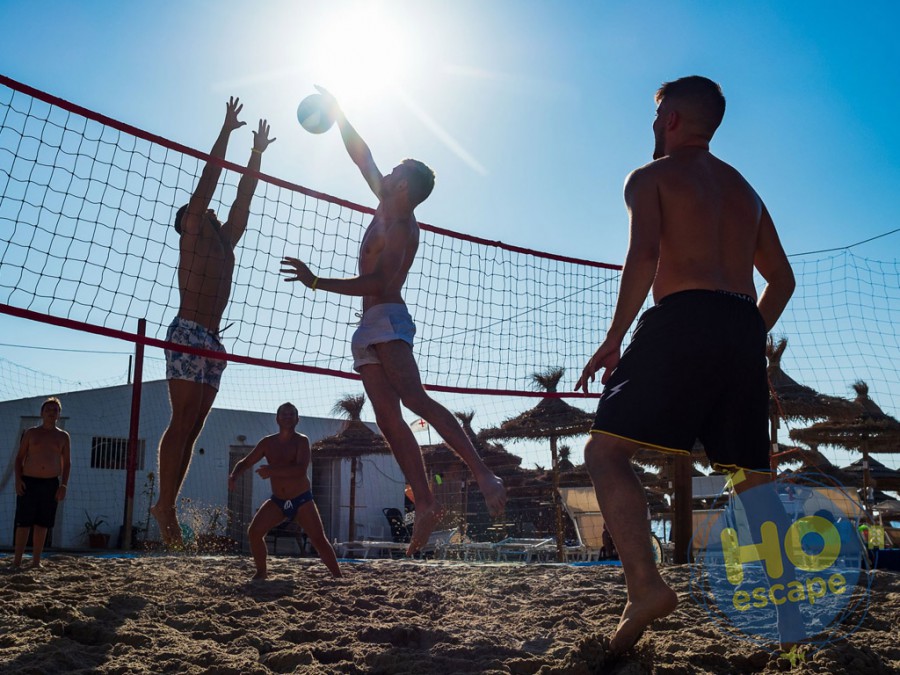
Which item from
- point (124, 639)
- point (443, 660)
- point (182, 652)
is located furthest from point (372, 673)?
point (124, 639)

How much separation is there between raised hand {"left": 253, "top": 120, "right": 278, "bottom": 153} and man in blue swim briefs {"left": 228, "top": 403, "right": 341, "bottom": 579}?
1.90 m

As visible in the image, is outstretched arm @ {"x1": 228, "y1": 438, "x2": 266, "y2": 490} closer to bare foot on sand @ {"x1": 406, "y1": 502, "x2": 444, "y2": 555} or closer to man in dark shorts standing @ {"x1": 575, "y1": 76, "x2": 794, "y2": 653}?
bare foot on sand @ {"x1": 406, "y1": 502, "x2": 444, "y2": 555}

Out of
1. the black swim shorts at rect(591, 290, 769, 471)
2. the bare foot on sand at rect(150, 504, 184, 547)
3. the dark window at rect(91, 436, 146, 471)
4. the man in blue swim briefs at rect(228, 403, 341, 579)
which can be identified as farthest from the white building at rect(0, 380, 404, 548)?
the black swim shorts at rect(591, 290, 769, 471)

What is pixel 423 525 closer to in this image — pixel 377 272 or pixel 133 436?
pixel 377 272

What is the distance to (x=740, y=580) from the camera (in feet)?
13.7

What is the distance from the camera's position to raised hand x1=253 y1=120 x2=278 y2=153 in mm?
4691

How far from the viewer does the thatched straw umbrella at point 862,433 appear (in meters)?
11.5

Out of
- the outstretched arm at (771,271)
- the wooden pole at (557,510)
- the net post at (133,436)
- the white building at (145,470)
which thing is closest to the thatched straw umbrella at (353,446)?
the white building at (145,470)

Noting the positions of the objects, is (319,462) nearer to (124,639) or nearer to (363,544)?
(363,544)

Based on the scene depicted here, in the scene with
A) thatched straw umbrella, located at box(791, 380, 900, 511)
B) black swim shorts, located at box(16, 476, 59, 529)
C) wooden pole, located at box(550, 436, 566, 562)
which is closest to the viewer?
black swim shorts, located at box(16, 476, 59, 529)

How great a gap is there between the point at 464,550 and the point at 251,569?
555cm

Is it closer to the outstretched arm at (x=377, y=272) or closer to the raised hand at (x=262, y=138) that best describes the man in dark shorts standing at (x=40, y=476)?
the raised hand at (x=262, y=138)

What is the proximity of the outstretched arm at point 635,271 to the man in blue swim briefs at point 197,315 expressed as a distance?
8.35 ft

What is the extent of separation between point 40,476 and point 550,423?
699 centimetres
